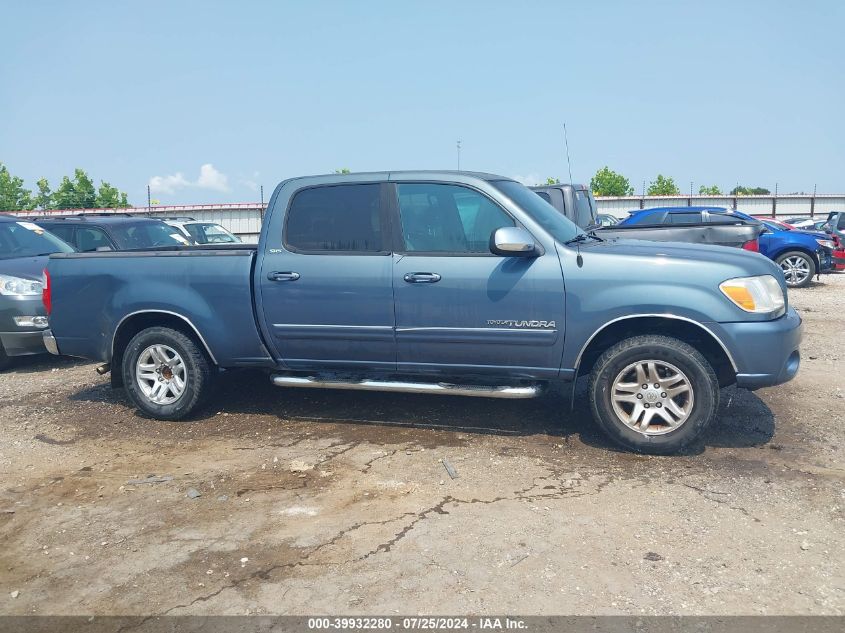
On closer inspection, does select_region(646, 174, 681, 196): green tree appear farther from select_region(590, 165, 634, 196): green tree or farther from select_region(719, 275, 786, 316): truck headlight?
select_region(719, 275, 786, 316): truck headlight

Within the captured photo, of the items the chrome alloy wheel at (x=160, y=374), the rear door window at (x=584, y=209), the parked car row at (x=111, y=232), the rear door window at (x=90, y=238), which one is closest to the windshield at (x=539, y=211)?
the chrome alloy wheel at (x=160, y=374)

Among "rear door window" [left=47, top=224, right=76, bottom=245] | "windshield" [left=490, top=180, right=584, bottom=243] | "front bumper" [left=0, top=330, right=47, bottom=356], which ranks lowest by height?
"front bumper" [left=0, top=330, right=47, bottom=356]

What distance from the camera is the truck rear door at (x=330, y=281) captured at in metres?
5.40

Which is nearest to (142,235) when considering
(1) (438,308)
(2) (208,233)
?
(2) (208,233)

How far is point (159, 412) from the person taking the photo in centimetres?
604

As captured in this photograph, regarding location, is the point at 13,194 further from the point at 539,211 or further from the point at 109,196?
the point at 539,211

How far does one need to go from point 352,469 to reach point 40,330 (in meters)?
4.88

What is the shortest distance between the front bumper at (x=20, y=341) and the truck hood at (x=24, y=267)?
24.4 inches

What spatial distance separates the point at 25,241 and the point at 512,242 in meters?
6.74

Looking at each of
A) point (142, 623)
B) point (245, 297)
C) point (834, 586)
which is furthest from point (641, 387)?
point (142, 623)

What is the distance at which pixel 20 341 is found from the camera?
7926mm

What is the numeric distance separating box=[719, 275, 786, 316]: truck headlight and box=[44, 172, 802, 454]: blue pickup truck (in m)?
0.01

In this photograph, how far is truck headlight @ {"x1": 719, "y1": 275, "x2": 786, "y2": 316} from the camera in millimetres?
4793

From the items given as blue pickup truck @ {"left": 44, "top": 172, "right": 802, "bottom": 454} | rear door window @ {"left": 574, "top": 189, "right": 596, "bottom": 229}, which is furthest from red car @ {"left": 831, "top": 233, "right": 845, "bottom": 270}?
blue pickup truck @ {"left": 44, "top": 172, "right": 802, "bottom": 454}
